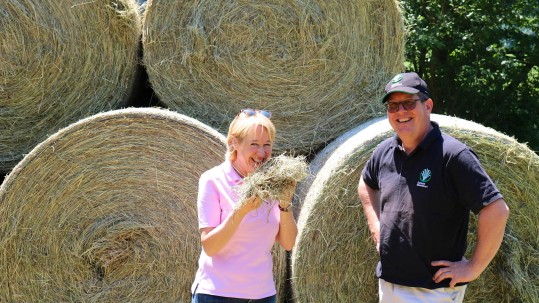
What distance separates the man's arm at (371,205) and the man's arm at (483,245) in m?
0.36

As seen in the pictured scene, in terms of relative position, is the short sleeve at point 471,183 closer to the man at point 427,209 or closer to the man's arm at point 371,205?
the man at point 427,209

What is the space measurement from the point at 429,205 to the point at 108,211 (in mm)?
1538

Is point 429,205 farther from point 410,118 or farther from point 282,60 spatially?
point 282,60

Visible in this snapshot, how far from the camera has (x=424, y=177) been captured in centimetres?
262

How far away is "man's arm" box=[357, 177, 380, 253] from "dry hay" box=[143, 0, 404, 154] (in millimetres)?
844

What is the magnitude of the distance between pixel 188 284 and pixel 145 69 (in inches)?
47.8

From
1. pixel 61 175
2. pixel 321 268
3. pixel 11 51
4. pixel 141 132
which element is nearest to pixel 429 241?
pixel 321 268

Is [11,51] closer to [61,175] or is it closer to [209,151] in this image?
[61,175]

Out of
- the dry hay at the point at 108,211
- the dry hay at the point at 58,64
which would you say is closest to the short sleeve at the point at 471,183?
the dry hay at the point at 108,211

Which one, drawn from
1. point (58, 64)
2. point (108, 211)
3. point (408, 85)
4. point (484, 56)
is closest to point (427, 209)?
point (408, 85)

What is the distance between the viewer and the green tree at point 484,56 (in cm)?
574

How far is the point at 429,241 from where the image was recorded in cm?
263

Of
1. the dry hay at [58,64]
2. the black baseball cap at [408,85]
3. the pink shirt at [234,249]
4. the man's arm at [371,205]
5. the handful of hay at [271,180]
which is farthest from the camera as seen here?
the dry hay at [58,64]

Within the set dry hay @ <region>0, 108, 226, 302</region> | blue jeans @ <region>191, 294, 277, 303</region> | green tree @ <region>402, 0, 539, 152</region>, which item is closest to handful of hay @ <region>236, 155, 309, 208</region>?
blue jeans @ <region>191, 294, 277, 303</region>
